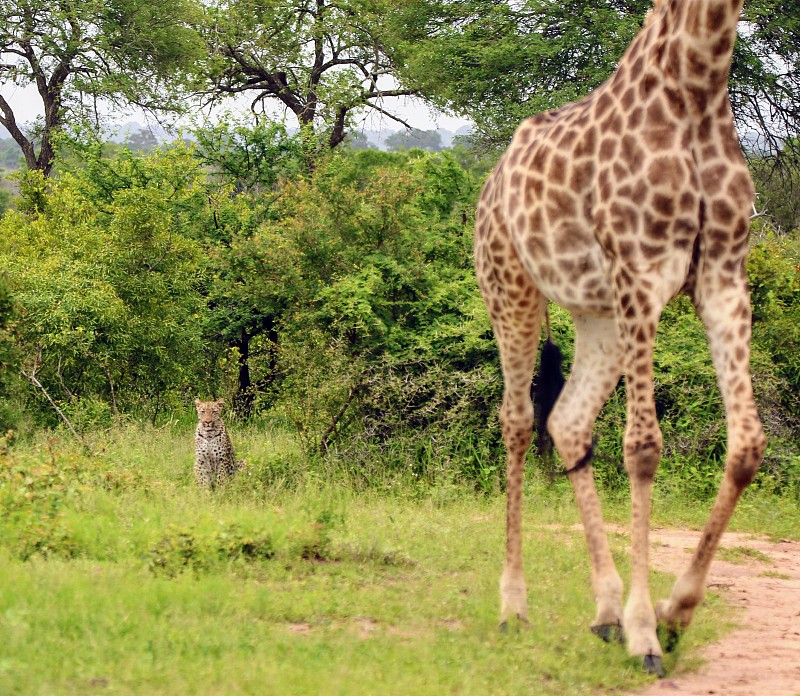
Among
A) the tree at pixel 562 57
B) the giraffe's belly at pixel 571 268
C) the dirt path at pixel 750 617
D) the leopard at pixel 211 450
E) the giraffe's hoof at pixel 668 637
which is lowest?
the dirt path at pixel 750 617

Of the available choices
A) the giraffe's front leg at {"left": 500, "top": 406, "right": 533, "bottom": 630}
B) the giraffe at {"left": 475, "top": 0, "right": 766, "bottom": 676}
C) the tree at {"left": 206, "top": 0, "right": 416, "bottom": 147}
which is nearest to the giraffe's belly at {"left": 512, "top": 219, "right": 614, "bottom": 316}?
the giraffe at {"left": 475, "top": 0, "right": 766, "bottom": 676}

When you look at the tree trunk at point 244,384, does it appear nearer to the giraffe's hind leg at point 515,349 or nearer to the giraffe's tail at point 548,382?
the giraffe's tail at point 548,382

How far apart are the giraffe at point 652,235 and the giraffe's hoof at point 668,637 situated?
1.1 inches

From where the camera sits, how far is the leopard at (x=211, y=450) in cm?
869

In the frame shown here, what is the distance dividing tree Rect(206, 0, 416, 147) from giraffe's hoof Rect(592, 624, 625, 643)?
69.1 ft

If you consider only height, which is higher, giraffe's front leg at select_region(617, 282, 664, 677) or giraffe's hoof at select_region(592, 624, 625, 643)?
giraffe's front leg at select_region(617, 282, 664, 677)

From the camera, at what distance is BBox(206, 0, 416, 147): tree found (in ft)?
83.8

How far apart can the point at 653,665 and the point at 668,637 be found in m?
0.24

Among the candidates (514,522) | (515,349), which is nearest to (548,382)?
(515,349)

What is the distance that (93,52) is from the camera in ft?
84.9

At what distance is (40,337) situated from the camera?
412 inches

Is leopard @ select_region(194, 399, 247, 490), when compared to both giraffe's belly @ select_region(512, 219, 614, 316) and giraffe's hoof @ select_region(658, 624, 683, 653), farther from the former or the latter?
giraffe's hoof @ select_region(658, 624, 683, 653)

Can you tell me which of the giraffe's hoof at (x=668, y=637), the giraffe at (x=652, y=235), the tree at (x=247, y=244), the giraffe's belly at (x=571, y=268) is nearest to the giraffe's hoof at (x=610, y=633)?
the giraffe at (x=652, y=235)

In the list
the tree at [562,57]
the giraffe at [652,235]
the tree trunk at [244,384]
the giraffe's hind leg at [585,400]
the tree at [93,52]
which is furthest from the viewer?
the tree at [93,52]
